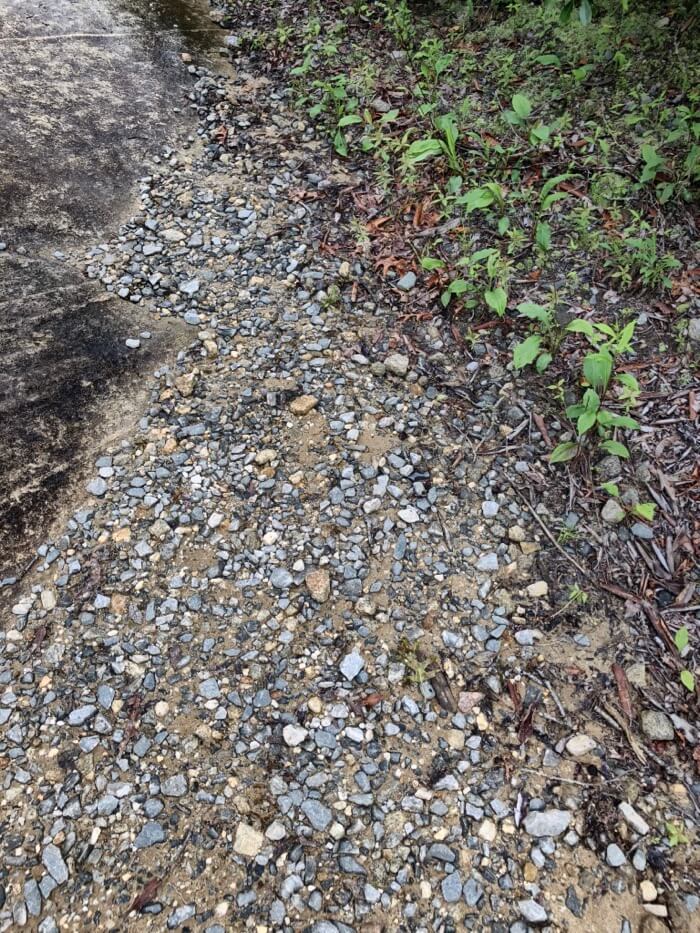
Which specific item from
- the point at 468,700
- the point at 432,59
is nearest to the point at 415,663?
the point at 468,700

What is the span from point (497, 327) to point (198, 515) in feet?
7.56

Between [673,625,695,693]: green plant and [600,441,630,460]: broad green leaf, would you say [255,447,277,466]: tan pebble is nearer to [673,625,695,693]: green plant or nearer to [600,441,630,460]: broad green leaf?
[600,441,630,460]: broad green leaf

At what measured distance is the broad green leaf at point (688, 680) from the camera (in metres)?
2.99

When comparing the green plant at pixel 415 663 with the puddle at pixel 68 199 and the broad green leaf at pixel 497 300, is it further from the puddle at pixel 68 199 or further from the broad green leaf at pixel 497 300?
the broad green leaf at pixel 497 300

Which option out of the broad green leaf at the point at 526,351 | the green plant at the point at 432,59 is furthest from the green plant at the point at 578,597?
the green plant at the point at 432,59

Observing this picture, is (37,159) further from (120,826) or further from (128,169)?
(120,826)

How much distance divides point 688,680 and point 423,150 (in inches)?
162

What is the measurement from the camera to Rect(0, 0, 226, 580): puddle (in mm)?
3869

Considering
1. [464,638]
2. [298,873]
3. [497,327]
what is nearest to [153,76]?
[497,327]

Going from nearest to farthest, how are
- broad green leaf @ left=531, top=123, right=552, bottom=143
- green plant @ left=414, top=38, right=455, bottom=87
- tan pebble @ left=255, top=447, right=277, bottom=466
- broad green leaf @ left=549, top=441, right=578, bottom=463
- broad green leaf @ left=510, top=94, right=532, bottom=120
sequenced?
broad green leaf @ left=549, top=441, right=578, bottom=463 → tan pebble @ left=255, top=447, right=277, bottom=466 → broad green leaf @ left=531, top=123, right=552, bottom=143 → broad green leaf @ left=510, top=94, right=532, bottom=120 → green plant @ left=414, top=38, right=455, bottom=87

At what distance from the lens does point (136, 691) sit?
3061 millimetres

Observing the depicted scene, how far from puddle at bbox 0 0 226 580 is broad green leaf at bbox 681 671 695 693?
3.38 metres

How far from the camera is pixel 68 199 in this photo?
17.0ft

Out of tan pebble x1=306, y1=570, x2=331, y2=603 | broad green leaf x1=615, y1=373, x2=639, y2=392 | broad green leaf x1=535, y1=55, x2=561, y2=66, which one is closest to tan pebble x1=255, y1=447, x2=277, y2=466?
tan pebble x1=306, y1=570, x2=331, y2=603
